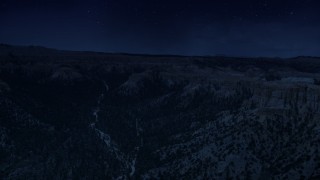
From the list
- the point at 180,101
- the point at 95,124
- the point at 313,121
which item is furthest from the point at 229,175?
the point at 180,101

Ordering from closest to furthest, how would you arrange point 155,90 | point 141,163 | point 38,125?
1. point 141,163
2. point 38,125
3. point 155,90

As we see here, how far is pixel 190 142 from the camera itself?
122m

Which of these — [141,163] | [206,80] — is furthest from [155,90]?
[141,163]

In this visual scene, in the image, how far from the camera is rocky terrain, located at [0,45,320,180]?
10056cm

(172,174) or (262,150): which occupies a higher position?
(262,150)

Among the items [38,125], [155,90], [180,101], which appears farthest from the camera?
[155,90]

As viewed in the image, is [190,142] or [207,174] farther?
[190,142]

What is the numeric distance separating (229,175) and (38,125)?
2541 inches

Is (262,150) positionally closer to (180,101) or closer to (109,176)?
(109,176)

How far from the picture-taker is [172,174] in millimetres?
104875

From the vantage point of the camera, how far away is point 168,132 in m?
139

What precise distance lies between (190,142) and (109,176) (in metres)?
23.1

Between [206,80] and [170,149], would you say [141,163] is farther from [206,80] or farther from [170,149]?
[206,80]

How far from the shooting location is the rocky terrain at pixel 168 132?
100562 millimetres
